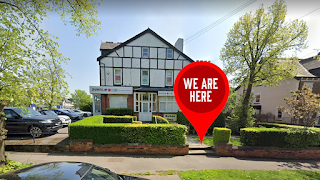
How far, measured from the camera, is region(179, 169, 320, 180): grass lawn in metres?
3.59

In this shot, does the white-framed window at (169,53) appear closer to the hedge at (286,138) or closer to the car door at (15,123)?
the hedge at (286,138)

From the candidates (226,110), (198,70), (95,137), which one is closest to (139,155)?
(95,137)

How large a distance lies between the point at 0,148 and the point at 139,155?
4639 mm

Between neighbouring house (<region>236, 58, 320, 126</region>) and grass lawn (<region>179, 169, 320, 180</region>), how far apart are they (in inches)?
610

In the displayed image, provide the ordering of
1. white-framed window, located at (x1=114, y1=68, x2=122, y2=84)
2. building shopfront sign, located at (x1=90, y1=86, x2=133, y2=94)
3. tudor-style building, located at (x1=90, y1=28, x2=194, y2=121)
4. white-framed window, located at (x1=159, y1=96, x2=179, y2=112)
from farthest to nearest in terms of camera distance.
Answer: white-framed window, located at (x1=159, y1=96, x2=179, y2=112) → white-framed window, located at (x1=114, y1=68, x2=122, y2=84) → tudor-style building, located at (x1=90, y1=28, x2=194, y2=121) → building shopfront sign, located at (x1=90, y1=86, x2=133, y2=94)

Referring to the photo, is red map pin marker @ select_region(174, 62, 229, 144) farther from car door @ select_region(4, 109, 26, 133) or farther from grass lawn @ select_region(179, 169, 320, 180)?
car door @ select_region(4, 109, 26, 133)

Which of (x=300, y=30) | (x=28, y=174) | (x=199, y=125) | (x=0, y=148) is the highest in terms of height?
(x=300, y=30)

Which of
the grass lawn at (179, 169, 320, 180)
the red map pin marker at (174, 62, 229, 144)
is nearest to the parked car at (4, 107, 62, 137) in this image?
the grass lawn at (179, 169, 320, 180)

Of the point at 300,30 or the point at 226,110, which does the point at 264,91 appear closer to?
the point at 226,110

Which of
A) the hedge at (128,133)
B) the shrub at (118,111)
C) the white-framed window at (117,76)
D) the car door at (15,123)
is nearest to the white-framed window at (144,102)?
the shrub at (118,111)

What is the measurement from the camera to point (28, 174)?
172cm

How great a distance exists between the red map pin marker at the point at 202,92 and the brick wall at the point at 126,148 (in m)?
2.35

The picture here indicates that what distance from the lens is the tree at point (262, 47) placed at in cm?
852

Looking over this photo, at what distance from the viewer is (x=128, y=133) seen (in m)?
5.11
